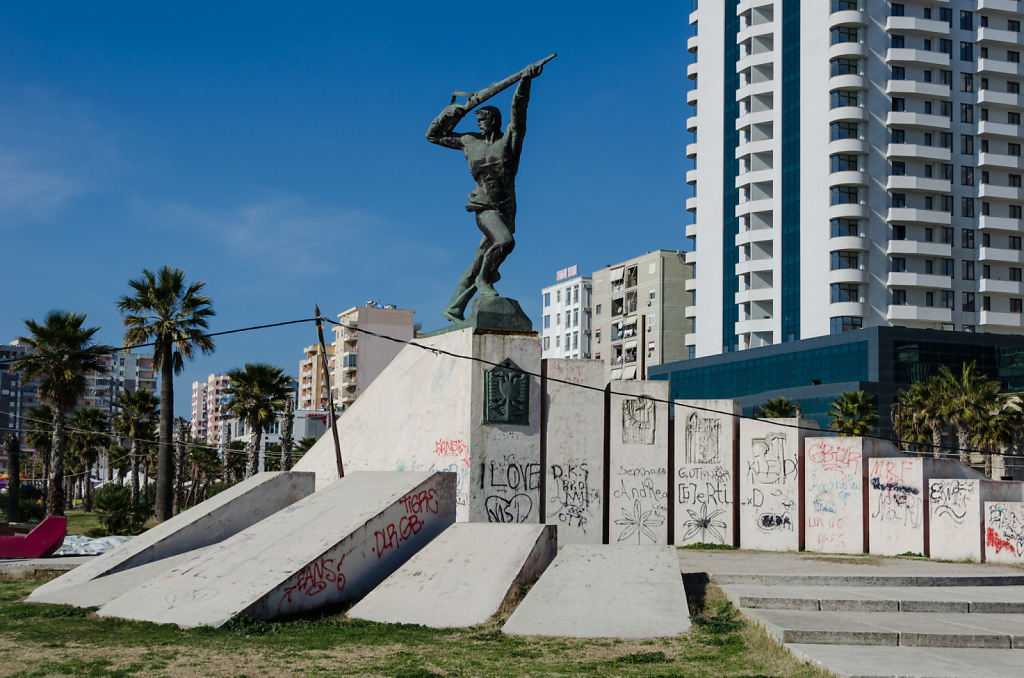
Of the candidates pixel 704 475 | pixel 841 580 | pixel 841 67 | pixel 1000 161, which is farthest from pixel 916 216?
pixel 841 580

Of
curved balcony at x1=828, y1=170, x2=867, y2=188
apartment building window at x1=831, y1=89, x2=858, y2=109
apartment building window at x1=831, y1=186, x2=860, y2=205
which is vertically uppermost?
apartment building window at x1=831, y1=89, x2=858, y2=109

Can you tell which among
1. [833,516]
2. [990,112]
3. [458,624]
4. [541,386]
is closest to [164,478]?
[541,386]

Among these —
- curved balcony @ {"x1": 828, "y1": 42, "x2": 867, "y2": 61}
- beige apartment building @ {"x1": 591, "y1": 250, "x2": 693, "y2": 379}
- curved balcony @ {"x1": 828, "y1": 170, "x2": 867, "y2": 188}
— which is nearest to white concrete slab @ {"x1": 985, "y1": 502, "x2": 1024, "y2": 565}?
curved balcony @ {"x1": 828, "y1": 170, "x2": 867, "y2": 188}

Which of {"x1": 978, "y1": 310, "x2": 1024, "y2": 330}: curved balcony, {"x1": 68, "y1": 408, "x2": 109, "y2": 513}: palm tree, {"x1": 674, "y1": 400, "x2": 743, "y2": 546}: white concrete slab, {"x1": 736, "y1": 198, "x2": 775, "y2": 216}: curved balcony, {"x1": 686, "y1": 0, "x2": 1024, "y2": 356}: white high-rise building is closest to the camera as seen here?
{"x1": 674, "y1": 400, "x2": 743, "y2": 546}: white concrete slab

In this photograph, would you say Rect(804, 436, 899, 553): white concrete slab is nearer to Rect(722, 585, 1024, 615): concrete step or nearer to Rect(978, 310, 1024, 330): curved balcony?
Rect(722, 585, 1024, 615): concrete step

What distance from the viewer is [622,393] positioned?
1816cm

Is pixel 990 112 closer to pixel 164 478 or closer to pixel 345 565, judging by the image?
pixel 164 478

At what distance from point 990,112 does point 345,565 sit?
71741 millimetres

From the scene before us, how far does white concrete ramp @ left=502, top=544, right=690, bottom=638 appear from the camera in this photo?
1062 centimetres

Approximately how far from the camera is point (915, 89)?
226 feet

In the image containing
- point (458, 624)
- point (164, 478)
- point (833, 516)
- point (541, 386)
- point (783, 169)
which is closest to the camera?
point (458, 624)

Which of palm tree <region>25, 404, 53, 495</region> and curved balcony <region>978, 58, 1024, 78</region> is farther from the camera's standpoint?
curved balcony <region>978, 58, 1024, 78</region>

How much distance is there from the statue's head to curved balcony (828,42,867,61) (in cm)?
5619

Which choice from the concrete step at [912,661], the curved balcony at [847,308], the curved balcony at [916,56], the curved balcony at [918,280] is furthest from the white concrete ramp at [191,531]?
the curved balcony at [916,56]
